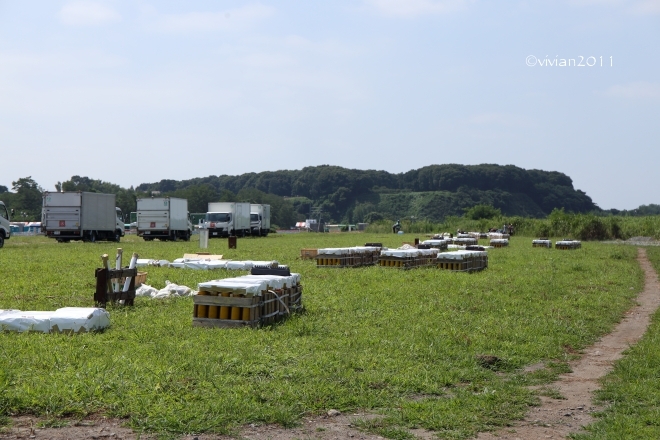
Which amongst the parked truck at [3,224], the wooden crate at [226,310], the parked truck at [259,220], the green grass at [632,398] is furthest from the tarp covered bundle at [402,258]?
the parked truck at [259,220]

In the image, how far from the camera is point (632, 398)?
7617 millimetres

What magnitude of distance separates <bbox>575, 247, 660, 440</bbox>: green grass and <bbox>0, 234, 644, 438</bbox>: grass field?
2.58ft

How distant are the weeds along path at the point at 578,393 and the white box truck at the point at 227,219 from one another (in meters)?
40.5

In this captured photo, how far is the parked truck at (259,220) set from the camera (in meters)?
59.4

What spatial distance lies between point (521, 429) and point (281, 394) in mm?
2370

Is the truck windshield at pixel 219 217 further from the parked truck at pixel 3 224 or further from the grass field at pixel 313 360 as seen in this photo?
the grass field at pixel 313 360

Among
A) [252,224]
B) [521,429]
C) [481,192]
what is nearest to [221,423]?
[521,429]

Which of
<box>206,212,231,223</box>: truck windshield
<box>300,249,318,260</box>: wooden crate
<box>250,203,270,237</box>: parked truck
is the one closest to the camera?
<box>300,249,318,260</box>: wooden crate

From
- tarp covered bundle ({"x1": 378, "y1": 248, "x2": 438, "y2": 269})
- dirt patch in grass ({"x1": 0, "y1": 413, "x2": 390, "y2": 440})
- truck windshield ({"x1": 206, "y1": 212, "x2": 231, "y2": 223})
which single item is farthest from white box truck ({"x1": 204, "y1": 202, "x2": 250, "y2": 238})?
Answer: dirt patch in grass ({"x1": 0, "y1": 413, "x2": 390, "y2": 440})

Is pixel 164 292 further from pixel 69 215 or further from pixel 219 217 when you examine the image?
pixel 219 217

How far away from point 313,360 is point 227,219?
44723 millimetres

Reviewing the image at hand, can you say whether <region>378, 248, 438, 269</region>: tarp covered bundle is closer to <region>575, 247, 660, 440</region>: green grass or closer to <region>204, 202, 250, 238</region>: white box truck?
<region>575, 247, 660, 440</region>: green grass

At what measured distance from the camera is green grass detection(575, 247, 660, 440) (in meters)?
6.38

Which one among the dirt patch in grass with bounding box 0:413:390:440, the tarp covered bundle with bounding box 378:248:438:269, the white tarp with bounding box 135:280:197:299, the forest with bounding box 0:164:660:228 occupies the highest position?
the forest with bounding box 0:164:660:228
